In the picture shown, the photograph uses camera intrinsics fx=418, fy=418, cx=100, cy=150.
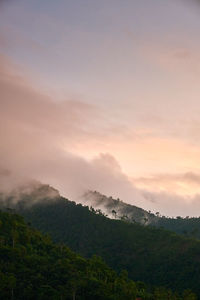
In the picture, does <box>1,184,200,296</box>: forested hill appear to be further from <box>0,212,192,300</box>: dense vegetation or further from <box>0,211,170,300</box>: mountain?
<box>0,211,170,300</box>: mountain

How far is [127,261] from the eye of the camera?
115750 mm

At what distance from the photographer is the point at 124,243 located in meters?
125

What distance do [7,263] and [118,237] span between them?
58.3 meters

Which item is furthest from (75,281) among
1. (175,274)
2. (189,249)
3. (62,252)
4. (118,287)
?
(189,249)

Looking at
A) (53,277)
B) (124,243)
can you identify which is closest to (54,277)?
(53,277)

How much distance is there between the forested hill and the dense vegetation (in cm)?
2166

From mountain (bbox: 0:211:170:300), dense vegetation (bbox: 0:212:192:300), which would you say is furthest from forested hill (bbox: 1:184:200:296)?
mountain (bbox: 0:211:170:300)

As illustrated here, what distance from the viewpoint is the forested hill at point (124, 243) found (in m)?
100

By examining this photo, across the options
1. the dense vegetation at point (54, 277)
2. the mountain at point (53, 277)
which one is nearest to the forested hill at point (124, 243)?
the dense vegetation at point (54, 277)

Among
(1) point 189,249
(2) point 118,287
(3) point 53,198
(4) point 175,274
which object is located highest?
(3) point 53,198

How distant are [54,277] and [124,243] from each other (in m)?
55.3

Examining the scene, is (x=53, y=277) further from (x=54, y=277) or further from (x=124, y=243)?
(x=124, y=243)

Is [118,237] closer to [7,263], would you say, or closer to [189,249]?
[189,249]

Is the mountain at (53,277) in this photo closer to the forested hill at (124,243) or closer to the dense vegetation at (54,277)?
the dense vegetation at (54,277)
